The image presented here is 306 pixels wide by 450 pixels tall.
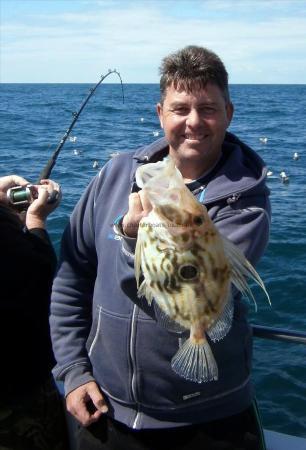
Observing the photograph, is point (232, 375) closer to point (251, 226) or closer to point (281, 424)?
point (251, 226)

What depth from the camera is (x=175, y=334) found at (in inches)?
99.0

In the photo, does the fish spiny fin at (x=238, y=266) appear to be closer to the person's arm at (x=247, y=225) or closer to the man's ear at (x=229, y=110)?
the person's arm at (x=247, y=225)

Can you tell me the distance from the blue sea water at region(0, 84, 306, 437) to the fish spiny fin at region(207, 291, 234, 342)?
480 centimetres

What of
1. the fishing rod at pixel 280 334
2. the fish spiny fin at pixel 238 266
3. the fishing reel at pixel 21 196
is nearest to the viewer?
the fish spiny fin at pixel 238 266

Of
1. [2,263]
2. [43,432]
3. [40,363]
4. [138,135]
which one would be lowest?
[138,135]

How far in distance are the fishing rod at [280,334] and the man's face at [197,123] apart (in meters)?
1.04

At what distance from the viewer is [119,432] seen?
9.16ft

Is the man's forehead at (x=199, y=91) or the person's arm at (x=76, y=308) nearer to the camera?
the man's forehead at (x=199, y=91)

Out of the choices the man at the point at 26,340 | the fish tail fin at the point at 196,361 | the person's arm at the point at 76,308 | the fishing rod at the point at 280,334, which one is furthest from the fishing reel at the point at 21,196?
the fishing rod at the point at 280,334

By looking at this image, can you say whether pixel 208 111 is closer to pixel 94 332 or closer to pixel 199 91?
pixel 199 91

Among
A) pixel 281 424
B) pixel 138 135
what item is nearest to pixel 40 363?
pixel 281 424

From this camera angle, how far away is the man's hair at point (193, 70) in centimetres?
269

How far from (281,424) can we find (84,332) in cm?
460

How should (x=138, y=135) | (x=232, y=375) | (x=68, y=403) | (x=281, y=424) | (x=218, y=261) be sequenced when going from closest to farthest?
(x=218, y=261) → (x=232, y=375) → (x=68, y=403) → (x=281, y=424) → (x=138, y=135)
